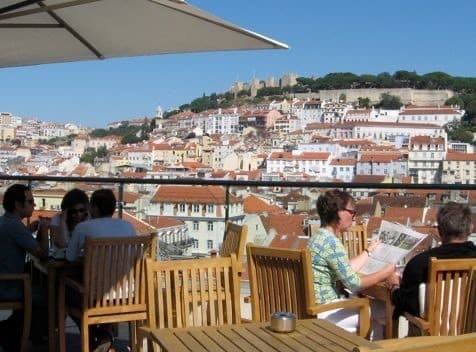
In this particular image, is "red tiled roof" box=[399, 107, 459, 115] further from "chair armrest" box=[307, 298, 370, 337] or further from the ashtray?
the ashtray

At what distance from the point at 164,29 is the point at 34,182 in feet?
7.46

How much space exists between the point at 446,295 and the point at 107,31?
8.85 ft

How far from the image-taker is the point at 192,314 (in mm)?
2775

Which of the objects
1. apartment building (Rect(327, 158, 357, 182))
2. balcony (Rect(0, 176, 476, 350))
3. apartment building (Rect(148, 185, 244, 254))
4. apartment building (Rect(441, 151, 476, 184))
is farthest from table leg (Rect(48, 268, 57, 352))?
apartment building (Rect(327, 158, 357, 182))

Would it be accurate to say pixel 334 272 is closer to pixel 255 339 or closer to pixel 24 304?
pixel 255 339

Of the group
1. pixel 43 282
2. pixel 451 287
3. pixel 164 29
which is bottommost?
pixel 43 282

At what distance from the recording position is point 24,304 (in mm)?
3656

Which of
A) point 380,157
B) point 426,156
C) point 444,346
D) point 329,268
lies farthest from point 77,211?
point 426,156

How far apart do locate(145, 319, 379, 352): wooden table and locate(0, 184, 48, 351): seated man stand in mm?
1761

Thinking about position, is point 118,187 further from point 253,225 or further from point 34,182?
point 253,225

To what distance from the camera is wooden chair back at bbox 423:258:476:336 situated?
279 centimetres

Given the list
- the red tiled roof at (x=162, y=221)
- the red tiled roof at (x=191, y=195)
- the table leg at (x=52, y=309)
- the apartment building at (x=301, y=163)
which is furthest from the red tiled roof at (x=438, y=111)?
the table leg at (x=52, y=309)

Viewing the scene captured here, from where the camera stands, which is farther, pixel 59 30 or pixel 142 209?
pixel 142 209

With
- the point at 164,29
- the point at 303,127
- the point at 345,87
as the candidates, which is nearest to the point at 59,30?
the point at 164,29
